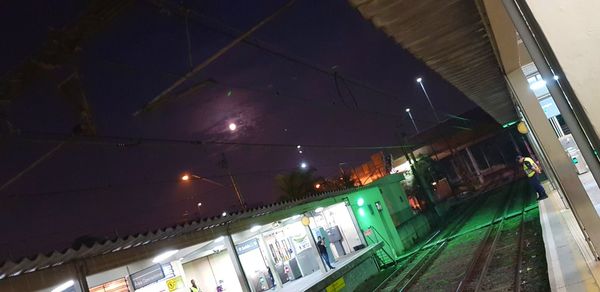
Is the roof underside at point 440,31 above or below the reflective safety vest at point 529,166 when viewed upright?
above

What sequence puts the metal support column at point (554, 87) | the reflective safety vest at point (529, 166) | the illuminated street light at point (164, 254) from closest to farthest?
the metal support column at point (554, 87) < the illuminated street light at point (164, 254) < the reflective safety vest at point (529, 166)

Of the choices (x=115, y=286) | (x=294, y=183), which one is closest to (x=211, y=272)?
(x=115, y=286)

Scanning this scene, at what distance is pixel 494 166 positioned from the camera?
60.1m

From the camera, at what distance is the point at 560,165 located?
639 cm

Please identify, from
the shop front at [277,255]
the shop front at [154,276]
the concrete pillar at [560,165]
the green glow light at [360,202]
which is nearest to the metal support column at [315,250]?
the shop front at [277,255]

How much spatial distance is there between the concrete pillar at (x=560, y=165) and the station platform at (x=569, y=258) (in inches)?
16.1

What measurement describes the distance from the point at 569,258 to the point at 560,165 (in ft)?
7.10

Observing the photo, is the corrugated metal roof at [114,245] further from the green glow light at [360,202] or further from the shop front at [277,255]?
the green glow light at [360,202]

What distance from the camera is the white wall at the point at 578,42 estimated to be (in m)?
1.71

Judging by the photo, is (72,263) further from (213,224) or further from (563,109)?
(563,109)

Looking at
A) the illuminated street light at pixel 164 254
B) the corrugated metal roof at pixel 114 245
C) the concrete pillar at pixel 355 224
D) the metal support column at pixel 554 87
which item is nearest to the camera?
the metal support column at pixel 554 87

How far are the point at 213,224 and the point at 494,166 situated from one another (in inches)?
2219

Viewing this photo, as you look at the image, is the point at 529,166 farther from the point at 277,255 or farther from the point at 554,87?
the point at 554,87

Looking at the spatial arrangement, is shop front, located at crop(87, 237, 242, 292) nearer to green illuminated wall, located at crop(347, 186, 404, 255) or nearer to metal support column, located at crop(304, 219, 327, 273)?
metal support column, located at crop(304, 219, 327, 273)
